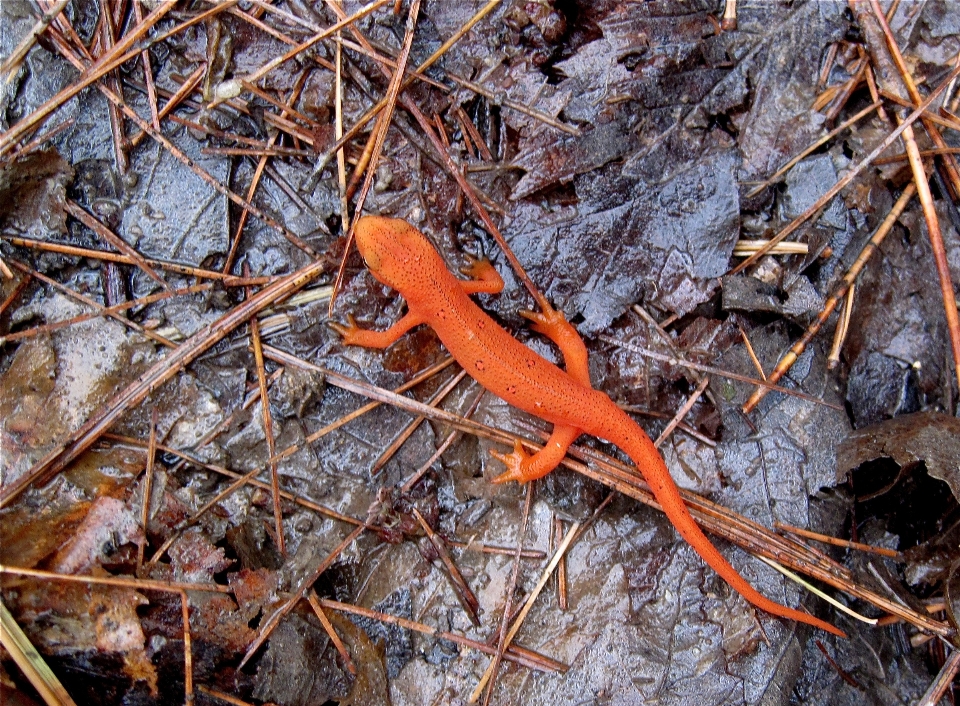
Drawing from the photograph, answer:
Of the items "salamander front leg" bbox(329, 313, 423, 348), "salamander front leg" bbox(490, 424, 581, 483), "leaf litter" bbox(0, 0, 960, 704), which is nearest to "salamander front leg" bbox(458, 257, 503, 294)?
"leaf litter" bbox(0, 0, 960, 704)

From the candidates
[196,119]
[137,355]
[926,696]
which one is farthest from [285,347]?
[926,696]

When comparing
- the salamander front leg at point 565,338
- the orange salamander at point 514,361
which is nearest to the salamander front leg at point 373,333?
the orange salamander at point 514,361

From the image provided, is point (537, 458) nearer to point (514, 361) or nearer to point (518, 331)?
point (514, 361)

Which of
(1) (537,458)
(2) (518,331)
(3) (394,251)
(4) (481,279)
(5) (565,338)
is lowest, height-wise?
(1) (537,458)

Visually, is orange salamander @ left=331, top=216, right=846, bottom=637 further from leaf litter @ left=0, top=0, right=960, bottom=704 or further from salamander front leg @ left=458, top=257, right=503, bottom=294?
leaf litter @ left=0, top=0, right=960, bottom=704

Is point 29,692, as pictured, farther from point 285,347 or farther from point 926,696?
point 926,696

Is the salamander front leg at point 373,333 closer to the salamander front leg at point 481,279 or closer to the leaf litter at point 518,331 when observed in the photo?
the leaf litter at point 518,331

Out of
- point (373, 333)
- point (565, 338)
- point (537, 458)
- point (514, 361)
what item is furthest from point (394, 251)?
point (537, 458)
